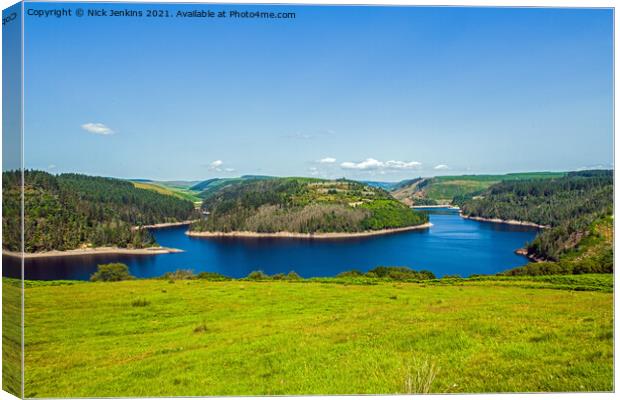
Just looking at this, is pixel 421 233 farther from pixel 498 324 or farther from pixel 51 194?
pixel 51 194

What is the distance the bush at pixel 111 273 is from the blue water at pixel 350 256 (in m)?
0.12

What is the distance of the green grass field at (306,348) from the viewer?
5344 mm

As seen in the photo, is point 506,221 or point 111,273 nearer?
point 111,273

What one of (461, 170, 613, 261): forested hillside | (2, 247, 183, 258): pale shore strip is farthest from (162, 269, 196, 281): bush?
(461, 170, 613, 261): forested hillside

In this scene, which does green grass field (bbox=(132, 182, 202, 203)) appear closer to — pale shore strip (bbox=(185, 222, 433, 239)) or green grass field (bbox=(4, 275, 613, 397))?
green grass field (bbox=(4, 275, 613, 397))

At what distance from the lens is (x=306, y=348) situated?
18.7 feet

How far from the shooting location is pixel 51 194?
22.9 ft

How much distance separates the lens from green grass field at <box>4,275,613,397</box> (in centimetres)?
534

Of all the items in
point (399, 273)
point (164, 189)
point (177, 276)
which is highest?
point (164, 189)

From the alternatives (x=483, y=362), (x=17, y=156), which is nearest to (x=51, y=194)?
(x=17, y=156)

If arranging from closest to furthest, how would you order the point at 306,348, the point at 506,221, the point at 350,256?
the point at 306,348 → the point at 506,221 → the point at 350,256

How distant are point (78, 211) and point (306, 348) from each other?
217 inches

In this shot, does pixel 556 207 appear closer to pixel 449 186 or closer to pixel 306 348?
pixel 449 186

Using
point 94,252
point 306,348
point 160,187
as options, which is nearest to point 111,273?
point 94,252
